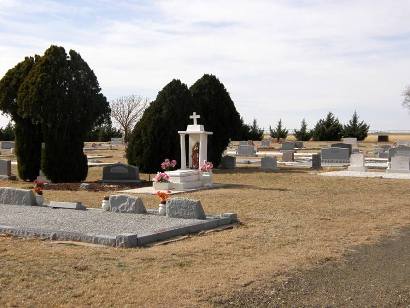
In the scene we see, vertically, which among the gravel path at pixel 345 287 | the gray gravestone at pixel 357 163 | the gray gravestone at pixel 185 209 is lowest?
the gravel path at pixel 345 287

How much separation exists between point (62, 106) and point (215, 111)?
1001 cm

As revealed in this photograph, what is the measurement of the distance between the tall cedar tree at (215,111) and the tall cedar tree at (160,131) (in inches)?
102

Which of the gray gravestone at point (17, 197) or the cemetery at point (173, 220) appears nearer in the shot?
the cemetery at point (173, 220)

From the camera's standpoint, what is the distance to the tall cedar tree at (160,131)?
979 inches

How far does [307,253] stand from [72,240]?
3.58 meters

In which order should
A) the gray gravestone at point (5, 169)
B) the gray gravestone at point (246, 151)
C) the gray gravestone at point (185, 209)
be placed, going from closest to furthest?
the gray gravestone at point (185, 209), the gray gravestone at point (5, 169), the gray gravestone at point (246, 151)

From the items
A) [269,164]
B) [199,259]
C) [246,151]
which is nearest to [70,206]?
[199,259]

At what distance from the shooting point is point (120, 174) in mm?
20797

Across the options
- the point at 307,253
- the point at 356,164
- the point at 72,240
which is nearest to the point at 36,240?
the point at 72,240

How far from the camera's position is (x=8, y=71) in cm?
2233

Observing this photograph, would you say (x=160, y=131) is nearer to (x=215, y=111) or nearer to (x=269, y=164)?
(x=215, y=111)

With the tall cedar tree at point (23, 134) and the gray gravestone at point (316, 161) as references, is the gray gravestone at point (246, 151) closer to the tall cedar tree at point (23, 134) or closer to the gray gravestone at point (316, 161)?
the gray gravestone at point (316, 161)

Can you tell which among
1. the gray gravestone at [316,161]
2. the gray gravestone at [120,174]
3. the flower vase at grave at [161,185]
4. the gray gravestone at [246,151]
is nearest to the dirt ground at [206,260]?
the flower vase at grave at [161,185]

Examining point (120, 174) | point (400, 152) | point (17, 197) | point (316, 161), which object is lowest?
point (17, 197)
